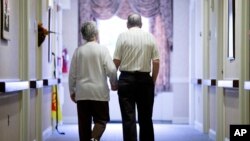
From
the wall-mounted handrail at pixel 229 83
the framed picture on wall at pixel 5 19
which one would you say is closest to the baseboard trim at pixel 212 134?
the wall-mounted handrail at pixel 229 83

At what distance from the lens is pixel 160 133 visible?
292 inches

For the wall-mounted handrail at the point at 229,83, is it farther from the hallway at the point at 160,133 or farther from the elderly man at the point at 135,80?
the hallway at the point at 160,133

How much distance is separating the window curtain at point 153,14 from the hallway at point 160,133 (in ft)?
3.77

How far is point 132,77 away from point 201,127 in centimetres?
356

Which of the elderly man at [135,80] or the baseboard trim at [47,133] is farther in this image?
the baseboard trim at [47,133]

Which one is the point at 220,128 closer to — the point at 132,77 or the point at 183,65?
the point at 132,77

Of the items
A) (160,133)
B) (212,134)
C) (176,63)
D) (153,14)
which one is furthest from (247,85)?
(153,14)

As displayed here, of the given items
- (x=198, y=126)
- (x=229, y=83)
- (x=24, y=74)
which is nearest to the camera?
(x=24, y=74)

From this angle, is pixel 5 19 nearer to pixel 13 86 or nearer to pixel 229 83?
pixel 13 86

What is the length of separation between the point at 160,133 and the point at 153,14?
2.89 m

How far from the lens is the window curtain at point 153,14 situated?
9289mm

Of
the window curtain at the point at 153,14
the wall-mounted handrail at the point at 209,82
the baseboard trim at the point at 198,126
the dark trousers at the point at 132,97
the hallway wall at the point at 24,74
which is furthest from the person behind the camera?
the window curtain at the point at 153,14

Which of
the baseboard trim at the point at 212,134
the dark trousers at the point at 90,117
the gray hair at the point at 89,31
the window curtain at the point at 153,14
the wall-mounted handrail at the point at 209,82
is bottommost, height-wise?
the baseboard trim at the point at 212,134

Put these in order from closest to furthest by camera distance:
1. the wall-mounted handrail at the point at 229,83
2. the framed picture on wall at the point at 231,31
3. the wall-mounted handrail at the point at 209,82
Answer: the wall-mounted handrail at the point at 229,83 → the framed picture on wall at the point at 231,31 → the wall-mounted handrail at the point at 209,82
